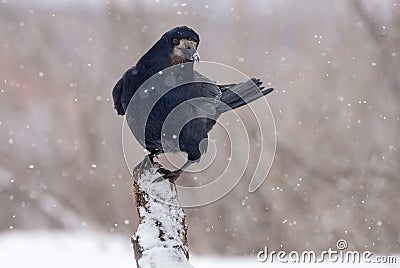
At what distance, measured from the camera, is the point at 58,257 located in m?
8.03

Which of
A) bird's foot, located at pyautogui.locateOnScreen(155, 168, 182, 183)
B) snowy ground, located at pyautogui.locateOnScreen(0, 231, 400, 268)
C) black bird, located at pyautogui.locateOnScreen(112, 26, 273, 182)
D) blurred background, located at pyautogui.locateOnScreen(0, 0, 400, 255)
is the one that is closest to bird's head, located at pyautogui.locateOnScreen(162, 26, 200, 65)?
black bird, located at pyautogui.locateOnScreen(112, 26, 273, 182)

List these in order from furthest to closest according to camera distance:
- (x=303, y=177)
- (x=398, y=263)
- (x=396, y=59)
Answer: (x=303, y=177) < (x=396, y=59) < (x=398, y=263)

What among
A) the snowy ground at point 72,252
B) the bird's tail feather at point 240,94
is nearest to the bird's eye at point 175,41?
the bird's tail feather at point 240,94

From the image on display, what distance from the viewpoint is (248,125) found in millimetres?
7336

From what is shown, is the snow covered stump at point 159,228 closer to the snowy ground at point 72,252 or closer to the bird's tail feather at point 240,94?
the bird's tail feather at point 240,94

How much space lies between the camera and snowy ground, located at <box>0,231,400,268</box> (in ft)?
24.2

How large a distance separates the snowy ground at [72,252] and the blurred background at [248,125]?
0.58 ft

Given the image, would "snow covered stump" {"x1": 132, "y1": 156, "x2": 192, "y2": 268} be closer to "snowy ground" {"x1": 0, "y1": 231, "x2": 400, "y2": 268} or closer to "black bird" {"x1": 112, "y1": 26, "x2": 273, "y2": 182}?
"black bird" {"x1": 112, "y1": 26, "x2": 273, "y2": 182}

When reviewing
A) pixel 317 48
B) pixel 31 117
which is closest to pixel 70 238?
pixel 31 117

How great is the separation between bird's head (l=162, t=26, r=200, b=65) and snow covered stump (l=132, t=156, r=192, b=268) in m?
0.97

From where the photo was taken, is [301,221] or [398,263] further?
[301,221]

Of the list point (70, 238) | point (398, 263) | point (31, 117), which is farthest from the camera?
point (31, 117)

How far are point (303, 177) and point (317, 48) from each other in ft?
5.47

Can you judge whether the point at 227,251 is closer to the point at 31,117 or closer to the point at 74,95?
the point at 74,95
